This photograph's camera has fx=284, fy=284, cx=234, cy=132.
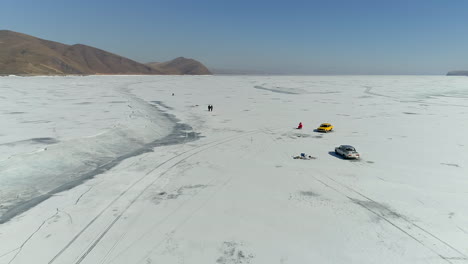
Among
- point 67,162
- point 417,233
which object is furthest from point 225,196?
point 67,162

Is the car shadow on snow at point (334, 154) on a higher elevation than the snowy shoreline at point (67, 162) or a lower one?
lower

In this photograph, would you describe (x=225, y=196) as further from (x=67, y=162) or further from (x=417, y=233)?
(x=67, y=162)

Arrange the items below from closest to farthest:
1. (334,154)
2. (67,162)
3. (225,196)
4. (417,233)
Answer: (417,233)
(225,196)
(67,162)
(334,154)

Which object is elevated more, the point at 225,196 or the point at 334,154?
the point at 225,196

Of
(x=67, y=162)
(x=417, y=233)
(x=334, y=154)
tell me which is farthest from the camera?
(x=334, y=154)

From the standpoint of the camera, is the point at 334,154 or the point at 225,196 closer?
the point at 225,196

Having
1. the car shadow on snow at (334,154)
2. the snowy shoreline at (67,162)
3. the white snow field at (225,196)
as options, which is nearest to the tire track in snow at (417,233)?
the white snow field at (225,196)

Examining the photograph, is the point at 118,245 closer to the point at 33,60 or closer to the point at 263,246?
the point at 263,246

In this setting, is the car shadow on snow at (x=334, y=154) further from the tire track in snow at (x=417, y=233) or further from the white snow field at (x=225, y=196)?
the tire track in snow at (x=417, y=233)
